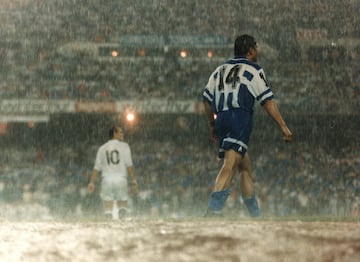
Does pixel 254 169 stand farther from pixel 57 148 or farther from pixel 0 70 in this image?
pixel 0 70

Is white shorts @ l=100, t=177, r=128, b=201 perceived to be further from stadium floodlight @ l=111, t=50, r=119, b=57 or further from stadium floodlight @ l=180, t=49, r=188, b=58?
stadium floodlight @ l=111, t=50, r=119, b=57

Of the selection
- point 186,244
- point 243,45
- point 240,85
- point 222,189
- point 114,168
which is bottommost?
point 186,244

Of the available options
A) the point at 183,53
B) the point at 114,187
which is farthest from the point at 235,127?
the point at 183,53

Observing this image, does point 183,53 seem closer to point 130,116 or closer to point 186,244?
point 130,116

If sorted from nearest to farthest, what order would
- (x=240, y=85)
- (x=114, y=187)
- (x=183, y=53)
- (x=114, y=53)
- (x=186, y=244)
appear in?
(x=186, y=244)
(x=240, y=85)
(x=114, y=187)
(x=183, y=53)
(x=114, y=53)

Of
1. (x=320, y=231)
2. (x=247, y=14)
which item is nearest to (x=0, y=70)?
(x=247, y=14)

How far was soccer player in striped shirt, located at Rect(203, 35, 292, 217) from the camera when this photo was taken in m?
5.25

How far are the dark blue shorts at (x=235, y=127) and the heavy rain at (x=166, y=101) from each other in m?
12.3

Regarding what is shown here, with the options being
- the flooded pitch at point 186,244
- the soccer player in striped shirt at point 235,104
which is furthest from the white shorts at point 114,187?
the flooded pitch at point 186,244

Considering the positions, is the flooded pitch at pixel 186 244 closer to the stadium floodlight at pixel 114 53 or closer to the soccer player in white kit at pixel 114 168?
the soccer player in white kit at pixel 114 168

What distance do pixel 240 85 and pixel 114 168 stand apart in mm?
4541

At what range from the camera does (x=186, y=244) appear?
2.36 metres

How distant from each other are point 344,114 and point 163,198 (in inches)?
338

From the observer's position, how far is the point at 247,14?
34.4 meters
